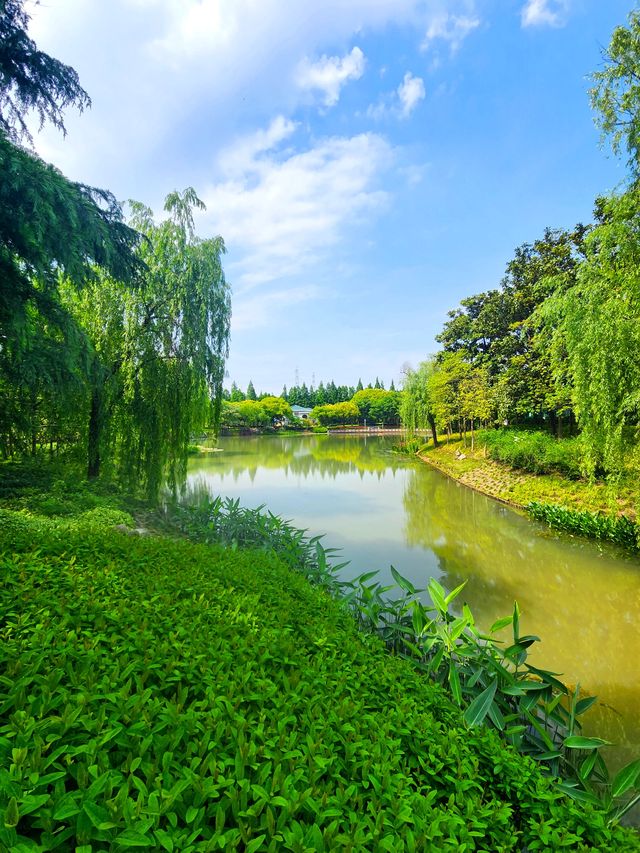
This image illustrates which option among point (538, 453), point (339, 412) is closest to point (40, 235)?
point (538, 453)

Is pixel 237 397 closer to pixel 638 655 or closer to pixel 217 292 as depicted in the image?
pixel 217 292

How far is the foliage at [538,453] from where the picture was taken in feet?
36.8

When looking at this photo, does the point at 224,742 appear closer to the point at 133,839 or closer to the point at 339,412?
the point at 133,839

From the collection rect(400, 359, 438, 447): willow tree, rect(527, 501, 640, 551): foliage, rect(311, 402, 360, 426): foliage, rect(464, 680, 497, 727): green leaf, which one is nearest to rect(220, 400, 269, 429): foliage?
rect(311, 402, 360, 426): foliage

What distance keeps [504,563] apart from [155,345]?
8.25 m

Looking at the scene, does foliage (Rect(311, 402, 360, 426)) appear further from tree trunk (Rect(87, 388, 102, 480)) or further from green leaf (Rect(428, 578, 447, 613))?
green leaf (Rect(428, 578, 447, 613))

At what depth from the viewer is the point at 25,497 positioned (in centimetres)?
657

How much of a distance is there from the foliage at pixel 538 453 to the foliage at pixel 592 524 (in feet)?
5.17

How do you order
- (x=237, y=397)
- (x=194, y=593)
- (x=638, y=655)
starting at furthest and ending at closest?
A: (x=237, y=397)
(x=638, y=655)
(x=194, y=593)

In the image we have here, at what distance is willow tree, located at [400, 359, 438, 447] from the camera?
2683 cm

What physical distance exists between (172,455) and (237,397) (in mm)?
58645

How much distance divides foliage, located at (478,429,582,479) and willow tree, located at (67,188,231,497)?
9.16 metres

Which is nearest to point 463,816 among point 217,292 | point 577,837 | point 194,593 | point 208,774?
point 577,837

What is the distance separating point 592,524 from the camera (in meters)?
8.41
